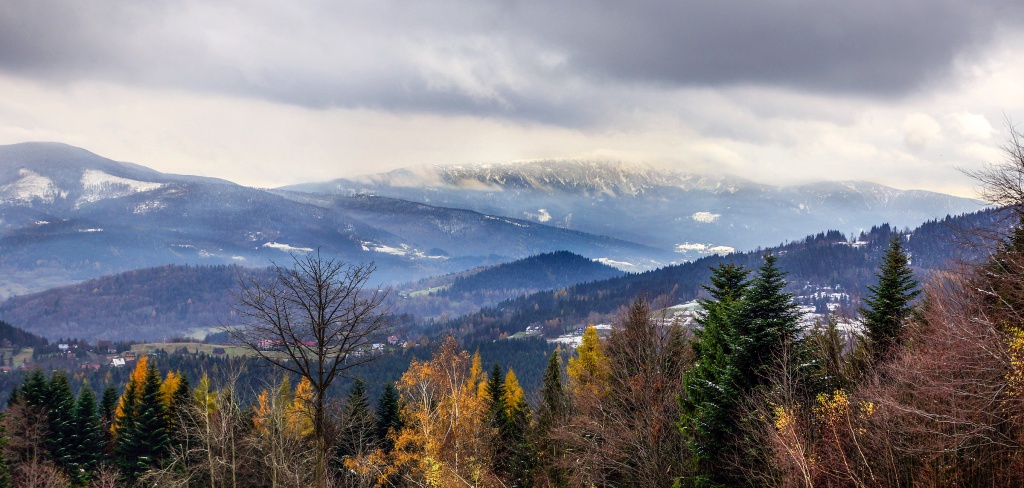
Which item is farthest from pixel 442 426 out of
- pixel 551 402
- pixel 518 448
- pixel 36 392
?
pixel 36 392

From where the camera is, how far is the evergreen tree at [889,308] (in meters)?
28.2

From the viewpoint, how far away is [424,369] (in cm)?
3634

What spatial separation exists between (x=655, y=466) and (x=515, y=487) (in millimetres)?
17719

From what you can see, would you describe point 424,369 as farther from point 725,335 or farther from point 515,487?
point 725,335

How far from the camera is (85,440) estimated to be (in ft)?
185

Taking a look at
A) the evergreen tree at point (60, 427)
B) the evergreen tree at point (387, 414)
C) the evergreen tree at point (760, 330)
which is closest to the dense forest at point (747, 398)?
the evergreen tree at point (760, 330)

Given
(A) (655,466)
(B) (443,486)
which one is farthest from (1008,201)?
(B) (443,486)

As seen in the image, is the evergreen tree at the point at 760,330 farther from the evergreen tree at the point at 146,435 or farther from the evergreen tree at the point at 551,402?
the evergreen tree at the point at 146,435

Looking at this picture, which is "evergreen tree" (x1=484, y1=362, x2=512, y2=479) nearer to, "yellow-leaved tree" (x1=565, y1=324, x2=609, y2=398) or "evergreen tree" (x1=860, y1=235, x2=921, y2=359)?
"yellow-leaved tree" (x1=565, y1=324, x2=609, y2=398)

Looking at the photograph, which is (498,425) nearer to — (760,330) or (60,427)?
(760,330)

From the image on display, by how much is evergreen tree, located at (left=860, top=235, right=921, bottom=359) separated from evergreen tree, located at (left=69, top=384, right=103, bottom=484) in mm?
62414

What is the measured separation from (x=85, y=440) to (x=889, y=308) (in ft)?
214

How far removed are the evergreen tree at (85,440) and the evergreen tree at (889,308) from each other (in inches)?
2457

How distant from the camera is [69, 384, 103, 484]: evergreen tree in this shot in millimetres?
55312
